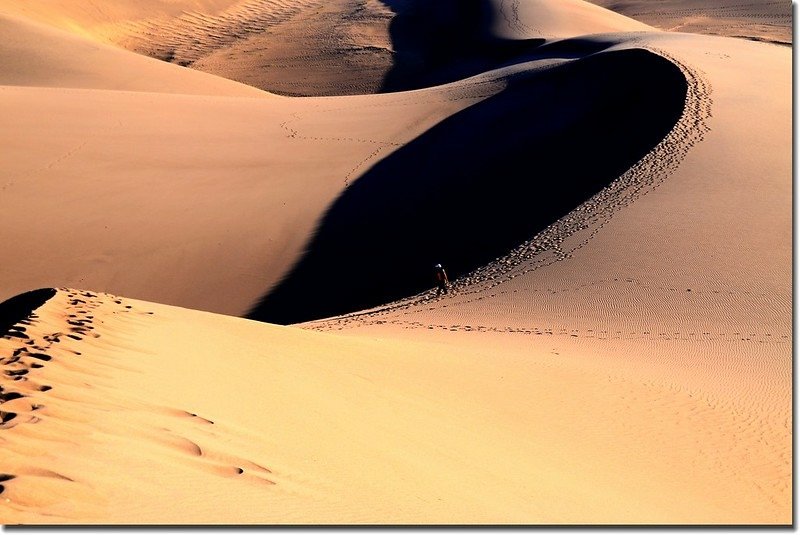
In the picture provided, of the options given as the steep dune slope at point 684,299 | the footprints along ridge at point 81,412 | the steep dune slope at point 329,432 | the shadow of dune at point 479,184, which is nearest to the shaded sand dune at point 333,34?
the shadow of dune at point 479,184

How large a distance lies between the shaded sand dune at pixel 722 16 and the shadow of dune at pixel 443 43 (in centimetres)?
1136

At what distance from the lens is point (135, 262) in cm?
1792

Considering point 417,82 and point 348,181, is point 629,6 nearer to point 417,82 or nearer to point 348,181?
point 417,82

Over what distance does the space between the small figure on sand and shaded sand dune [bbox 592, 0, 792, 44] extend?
104 ft

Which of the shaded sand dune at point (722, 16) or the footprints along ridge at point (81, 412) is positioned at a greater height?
the shaded sand dune at point (722, 16)

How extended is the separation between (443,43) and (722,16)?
1779cm

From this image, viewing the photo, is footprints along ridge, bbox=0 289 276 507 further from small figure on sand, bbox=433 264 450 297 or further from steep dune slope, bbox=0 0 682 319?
steep dune slope, bbox=0 0 682 319

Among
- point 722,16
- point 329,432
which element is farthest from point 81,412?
point 722,16

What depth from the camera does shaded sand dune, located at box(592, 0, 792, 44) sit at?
45.0 m

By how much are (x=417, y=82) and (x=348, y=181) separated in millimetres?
18085

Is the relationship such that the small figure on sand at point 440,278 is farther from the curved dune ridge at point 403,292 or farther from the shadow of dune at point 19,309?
the shadow of dune at point 19,309

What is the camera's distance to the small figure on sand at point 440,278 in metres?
15.4

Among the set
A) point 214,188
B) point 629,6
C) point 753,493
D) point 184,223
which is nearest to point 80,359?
point 753,493

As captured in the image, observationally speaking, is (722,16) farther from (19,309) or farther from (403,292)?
(19,309)
